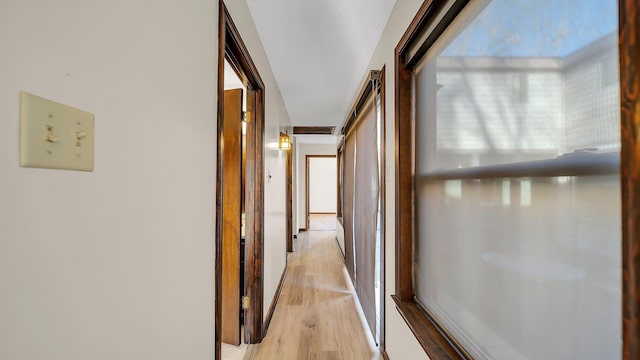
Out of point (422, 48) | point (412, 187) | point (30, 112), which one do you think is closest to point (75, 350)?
point (30, 112)

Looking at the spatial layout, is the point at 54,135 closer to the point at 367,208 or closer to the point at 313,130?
the point at 367,208

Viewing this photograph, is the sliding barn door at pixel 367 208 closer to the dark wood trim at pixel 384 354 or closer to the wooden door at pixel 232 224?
the dark wood trim at pixel 384 354

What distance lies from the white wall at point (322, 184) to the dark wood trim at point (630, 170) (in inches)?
424

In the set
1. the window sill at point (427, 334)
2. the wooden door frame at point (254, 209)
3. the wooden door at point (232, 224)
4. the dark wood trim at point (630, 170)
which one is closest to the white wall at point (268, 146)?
the wooden door frame at point (254, 209)

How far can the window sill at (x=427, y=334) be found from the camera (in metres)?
1.11

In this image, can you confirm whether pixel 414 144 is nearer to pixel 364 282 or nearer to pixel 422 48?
pixel 422 48

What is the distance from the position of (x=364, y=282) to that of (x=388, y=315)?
2.96 feet

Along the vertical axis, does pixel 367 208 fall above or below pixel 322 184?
below

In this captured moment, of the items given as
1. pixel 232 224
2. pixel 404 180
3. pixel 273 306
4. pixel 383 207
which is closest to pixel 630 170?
pixel 404 180

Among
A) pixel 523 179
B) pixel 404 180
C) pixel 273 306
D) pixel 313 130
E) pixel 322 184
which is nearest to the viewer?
pixel 523 179

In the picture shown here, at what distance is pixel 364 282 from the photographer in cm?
279

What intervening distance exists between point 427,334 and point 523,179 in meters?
0.81

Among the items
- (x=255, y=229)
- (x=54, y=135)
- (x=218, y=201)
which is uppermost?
(x=54, y=135)

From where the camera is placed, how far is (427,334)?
1.24m
